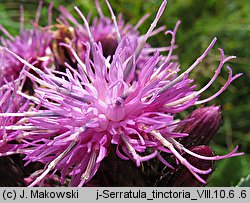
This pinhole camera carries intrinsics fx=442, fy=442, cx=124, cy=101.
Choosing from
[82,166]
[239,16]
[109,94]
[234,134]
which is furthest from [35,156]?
[239,16]

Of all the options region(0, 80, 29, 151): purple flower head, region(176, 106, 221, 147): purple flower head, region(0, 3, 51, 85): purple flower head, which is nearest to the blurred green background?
region(0, 3, 51, 85): purple flower head

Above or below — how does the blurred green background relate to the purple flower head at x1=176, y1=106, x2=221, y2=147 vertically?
above

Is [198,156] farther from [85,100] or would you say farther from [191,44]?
[191,44]

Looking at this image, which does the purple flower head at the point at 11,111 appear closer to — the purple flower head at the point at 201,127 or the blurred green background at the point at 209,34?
the purple flower head at the point at 201,127

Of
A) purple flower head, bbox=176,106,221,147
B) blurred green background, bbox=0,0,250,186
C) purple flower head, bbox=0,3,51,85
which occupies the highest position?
blurred green background, bbox=0,0,250,186

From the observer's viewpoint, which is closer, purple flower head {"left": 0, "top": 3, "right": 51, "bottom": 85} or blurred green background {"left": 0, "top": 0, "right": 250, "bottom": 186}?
purple flower head {"left": 0, "top": 3, "right": 51, "bottom": 85}

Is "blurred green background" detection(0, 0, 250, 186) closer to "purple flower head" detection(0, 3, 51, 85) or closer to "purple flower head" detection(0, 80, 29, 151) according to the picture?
"purple flower head" detection(0, 3, 51, 85)

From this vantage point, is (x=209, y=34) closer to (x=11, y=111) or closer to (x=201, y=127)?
(x=201, y=127)

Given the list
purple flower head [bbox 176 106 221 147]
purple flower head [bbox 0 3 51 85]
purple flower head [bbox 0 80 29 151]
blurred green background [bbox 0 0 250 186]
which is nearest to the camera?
purple flower head [bbox 0 80 29 151]
